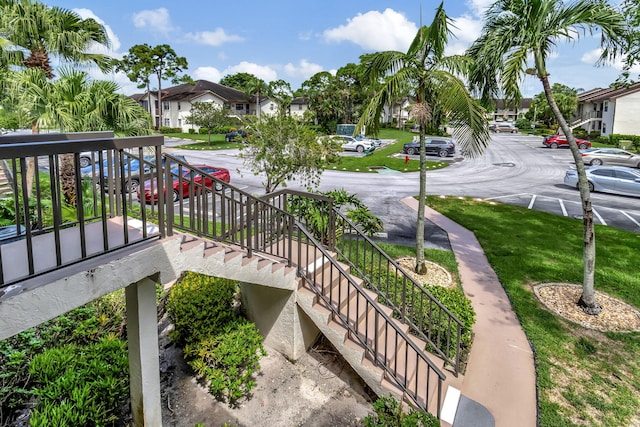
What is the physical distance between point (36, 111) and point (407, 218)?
11.2 metres

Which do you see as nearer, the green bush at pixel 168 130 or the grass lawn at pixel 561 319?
the grass lawn at pixel 561 319

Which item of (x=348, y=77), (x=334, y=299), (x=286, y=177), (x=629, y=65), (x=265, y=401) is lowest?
(x=265, y=401)

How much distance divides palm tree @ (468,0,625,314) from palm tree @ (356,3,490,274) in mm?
660

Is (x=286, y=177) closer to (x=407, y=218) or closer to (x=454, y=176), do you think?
(x=407, y=218)

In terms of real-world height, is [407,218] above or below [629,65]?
below

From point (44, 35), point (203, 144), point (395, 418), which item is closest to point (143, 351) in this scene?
point (395, 418)

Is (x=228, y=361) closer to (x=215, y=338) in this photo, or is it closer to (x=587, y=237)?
(x=215, y=338)

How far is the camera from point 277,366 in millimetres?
6336

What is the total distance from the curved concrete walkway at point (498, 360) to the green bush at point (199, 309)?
12.0 feet

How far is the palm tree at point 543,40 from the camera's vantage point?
24.2 feet

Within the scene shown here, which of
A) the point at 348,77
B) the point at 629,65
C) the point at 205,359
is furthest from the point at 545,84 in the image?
the point at 348,77

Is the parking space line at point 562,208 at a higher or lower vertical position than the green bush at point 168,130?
lower

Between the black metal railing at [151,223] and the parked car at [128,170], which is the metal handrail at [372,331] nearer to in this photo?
the black metal railing at [151,223]

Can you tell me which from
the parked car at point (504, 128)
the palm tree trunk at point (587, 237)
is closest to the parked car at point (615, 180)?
the palm tree trunk at point (587, 237)
